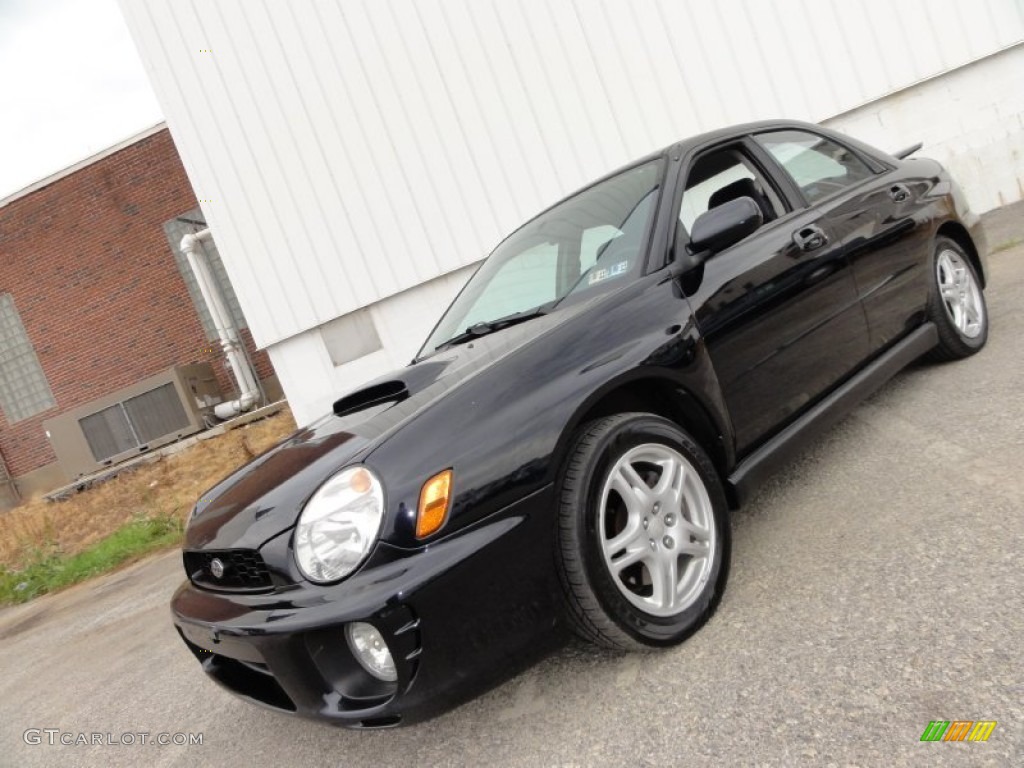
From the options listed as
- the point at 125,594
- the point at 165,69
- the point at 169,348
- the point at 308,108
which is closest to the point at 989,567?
the point at 125,594

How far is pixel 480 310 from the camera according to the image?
291cm

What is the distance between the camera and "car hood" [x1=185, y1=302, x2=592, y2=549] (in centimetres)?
183

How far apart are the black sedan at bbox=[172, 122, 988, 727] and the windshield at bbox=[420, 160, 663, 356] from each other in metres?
0.01

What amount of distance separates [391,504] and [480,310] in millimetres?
1413

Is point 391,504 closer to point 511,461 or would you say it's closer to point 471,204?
point 511,461

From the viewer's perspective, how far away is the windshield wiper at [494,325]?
246 centimetres

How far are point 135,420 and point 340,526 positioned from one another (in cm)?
1371

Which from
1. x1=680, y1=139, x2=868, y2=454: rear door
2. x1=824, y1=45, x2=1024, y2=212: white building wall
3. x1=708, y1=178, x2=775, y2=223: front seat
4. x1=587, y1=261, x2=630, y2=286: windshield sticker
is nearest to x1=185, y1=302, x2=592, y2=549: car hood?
x1=587, y1=261, x2=630, y2=286: windshield sticker

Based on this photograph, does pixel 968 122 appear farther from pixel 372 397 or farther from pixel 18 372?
pixel 18 372

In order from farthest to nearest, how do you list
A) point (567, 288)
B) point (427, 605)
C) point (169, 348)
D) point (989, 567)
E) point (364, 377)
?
point (169, 348) < point (364, 377) < point (567, 288) < point (989, 567) < point (427, 605)

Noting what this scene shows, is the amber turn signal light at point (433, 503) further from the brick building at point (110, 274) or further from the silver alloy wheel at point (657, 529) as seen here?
the brick building at point (110, 274)

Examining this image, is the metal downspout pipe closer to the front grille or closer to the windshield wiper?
the windshield wiper

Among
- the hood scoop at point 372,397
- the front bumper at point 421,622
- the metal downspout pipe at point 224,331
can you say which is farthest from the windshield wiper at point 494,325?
the metal downspout pipe at point 224,331

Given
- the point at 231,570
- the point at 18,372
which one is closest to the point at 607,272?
the point at 231,570
